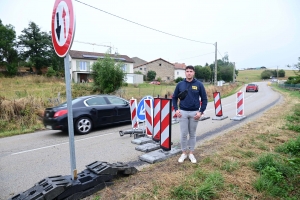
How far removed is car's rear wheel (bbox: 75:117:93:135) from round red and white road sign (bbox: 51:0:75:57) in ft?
16.5

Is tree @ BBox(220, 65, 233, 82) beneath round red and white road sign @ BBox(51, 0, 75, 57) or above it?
above

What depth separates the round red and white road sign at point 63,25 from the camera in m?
2.49

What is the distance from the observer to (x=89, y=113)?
766cm

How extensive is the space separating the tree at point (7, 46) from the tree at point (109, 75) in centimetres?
3750

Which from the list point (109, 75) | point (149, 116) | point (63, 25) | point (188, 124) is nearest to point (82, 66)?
point (109, 75)

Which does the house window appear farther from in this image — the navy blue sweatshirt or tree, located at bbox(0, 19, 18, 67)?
the navy blue sweatshirt

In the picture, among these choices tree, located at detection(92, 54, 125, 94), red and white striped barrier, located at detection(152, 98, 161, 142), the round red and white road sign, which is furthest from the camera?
tree, located at detection(92, 54, 125, 94)

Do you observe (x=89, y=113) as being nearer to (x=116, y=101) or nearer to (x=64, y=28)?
(x=116, y=101)

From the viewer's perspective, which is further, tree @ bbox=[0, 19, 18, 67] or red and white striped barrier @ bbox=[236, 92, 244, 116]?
tree @ bbox=[0, 19, 18, 67]

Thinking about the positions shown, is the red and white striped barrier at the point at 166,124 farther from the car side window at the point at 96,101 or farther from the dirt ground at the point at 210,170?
the car side window at the point at 96,101

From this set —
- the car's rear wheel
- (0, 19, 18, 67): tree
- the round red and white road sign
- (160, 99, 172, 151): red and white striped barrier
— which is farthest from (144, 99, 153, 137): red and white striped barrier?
(0, 19, 18, 67): tree

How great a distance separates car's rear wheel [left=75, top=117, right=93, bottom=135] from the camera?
7336 mm

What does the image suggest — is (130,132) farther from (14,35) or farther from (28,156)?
(14,35)

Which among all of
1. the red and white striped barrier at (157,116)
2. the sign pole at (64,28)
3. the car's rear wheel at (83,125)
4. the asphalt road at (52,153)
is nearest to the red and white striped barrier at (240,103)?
the asphalt road at (52,153)
